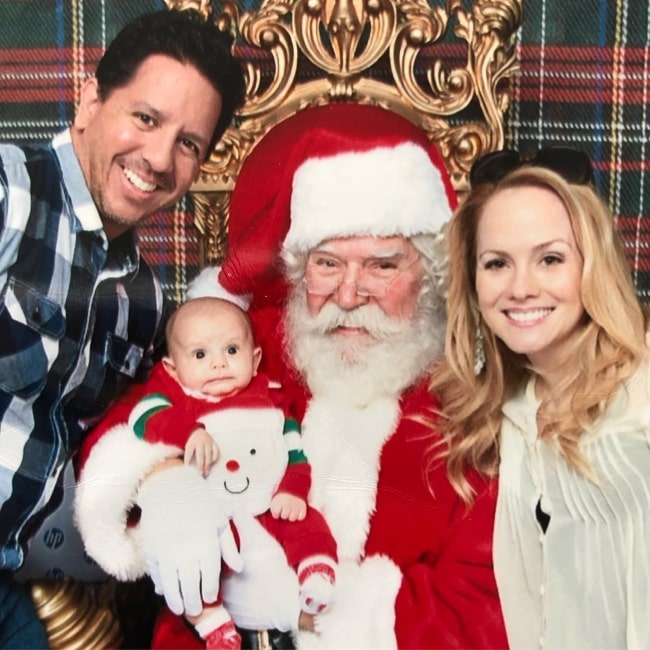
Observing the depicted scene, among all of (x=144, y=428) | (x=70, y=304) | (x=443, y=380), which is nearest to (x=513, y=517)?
(x=443, y=380)

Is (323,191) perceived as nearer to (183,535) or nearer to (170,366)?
(170,366)

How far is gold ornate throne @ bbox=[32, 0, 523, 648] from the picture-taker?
961 millimetres

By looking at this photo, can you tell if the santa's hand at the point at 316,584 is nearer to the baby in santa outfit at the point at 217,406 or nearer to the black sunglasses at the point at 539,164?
the baby in santa outfit at the point at 217,406

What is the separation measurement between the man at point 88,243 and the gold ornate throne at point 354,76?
0.09ft

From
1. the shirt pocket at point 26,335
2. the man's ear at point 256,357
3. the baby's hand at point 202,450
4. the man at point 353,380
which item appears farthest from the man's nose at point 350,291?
the shirt pocket at point 26,335

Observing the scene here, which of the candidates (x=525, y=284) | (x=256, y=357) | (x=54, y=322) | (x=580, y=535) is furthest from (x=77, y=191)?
(x=580, y=535)

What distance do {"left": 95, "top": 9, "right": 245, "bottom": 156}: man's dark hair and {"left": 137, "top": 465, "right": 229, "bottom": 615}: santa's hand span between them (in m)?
0.37

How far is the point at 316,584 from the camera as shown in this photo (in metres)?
0.93

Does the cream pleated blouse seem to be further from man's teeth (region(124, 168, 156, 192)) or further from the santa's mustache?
man's teeth (region(124, 168, 156, 192))

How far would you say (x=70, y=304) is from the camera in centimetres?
94

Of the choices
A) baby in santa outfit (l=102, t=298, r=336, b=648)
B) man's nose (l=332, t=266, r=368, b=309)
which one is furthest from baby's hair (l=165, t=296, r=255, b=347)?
man's nose (l=332, t=266, r=368, b=309)

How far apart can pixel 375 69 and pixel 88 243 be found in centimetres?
38

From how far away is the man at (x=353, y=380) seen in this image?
937 millimetres

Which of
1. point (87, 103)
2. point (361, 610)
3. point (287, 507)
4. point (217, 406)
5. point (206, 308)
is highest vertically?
point (87, 103)
